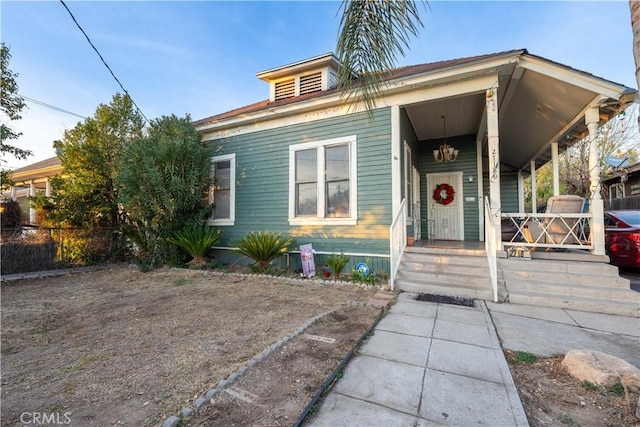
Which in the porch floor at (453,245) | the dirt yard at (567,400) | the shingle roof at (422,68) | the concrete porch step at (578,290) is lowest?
the dirt yard at (567,400)

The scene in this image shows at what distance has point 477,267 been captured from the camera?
15.8ft

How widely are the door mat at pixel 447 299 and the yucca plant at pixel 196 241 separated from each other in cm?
506

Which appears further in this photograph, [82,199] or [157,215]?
[82,199]

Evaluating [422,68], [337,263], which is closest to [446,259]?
[337,263]

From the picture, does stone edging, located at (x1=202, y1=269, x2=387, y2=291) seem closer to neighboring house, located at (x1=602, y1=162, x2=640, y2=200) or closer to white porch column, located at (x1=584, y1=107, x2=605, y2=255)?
white porch column, located at (x1=584, y1=107, x2=605, y2=255)

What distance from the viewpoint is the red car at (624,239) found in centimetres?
561

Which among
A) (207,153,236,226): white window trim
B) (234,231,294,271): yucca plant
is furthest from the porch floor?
(207,153,236,226): white window trim

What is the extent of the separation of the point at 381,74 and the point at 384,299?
3.16m

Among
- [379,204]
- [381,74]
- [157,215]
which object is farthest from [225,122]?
[381,74]

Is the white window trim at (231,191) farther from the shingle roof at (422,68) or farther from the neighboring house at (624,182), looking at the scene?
the neighboring house at (624,182)

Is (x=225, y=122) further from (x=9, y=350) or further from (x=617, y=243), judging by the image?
(x=617, y=243)

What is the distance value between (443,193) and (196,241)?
275 inches

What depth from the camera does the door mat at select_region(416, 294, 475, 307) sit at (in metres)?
4.09
